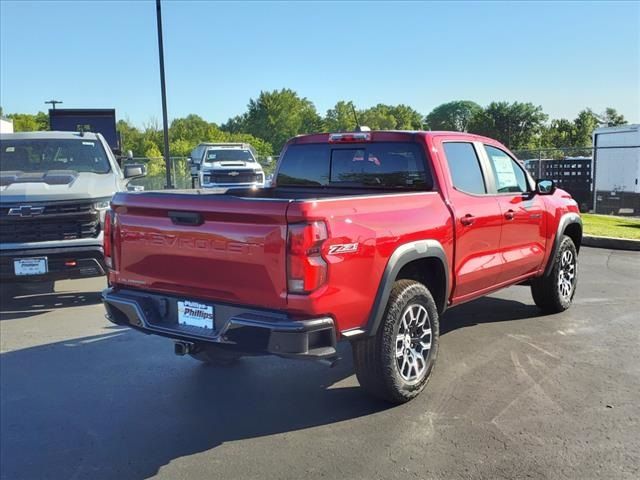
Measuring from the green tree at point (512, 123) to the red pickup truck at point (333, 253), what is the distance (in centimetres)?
8412

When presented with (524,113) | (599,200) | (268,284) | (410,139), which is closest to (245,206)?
(268,284)

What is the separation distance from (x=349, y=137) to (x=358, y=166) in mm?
259

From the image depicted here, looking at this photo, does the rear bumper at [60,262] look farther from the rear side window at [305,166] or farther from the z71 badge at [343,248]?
the z71 badge at [343,248]

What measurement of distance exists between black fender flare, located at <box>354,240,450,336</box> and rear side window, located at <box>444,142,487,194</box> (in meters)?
0.85

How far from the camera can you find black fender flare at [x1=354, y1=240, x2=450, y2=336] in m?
3.74

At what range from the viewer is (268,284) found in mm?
3424

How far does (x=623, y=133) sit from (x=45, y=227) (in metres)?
18.3

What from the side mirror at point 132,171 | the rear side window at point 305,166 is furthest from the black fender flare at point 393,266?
the side mirror at point 132,171

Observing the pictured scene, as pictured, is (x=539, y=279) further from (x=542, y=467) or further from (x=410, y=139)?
(x=542, y=467)

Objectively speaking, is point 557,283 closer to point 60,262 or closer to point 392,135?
point 392,135

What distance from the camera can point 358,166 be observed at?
5027 mm

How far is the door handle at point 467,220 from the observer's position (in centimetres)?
462

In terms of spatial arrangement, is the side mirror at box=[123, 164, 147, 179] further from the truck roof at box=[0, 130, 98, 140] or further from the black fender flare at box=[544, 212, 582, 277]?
the black fender flare at box=[544, 212, 582, 277]

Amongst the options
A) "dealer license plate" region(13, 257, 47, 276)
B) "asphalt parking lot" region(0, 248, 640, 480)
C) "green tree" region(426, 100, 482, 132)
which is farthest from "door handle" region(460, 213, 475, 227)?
"green tree" region(426, 100, 482, 132)
